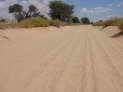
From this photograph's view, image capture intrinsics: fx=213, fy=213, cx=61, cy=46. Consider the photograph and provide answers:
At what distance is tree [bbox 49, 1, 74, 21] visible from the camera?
6488 centimetres

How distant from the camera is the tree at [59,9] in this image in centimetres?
6488

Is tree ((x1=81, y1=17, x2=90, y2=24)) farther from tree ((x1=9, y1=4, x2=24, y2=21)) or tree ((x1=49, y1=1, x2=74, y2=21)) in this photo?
tree ((x1=9, y1=4, x2=24, y2=21))

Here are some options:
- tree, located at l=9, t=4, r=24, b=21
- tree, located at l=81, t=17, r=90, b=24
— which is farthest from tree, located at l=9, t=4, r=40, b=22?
tree, located at l=81, t=17, r=90, b=24

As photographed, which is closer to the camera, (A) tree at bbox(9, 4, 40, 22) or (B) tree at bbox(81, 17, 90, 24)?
(A) tree at bbox(9, 4, 40, 22)

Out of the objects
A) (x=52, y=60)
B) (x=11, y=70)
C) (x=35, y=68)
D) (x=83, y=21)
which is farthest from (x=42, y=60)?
(x=83, y=21)

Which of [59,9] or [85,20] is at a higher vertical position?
[59,9]

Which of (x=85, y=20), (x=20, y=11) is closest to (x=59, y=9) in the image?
(x=20, y=11)

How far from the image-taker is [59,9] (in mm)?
64688

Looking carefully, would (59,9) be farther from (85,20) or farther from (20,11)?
(85,20)

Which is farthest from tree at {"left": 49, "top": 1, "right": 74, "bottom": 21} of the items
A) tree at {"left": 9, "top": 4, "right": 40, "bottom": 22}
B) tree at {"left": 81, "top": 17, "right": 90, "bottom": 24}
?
tree at {"left": 81, "top": 17, "right": 90, "bottom": 24}

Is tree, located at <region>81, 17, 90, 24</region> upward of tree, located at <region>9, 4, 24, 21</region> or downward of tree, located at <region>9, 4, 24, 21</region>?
downward

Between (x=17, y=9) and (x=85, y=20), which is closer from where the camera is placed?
(x=17, y=9)

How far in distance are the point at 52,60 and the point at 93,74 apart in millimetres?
1741

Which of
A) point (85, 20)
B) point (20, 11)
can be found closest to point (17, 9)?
point (20, 11)
